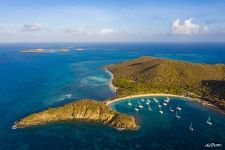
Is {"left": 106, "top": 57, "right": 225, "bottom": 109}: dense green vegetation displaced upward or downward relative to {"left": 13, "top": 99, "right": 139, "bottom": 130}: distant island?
upward

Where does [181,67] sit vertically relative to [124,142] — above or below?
above

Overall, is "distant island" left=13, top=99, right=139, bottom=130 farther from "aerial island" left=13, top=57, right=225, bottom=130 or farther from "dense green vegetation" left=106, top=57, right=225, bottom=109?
"dense green vegetation" left=106, top=57, right=225, bottom=109

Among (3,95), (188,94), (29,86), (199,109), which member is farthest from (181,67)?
(3,95)

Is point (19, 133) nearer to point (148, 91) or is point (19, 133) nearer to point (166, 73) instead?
point (148, 91)

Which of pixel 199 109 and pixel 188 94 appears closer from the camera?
pixel 199 109

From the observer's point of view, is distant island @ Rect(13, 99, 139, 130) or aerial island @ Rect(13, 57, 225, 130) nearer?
distant island @ Rect(13, 99, 139, 130)

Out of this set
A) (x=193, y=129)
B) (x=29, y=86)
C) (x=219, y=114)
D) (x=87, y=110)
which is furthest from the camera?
(x=29, y=86)

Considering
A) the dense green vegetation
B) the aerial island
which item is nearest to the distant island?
the aerial island

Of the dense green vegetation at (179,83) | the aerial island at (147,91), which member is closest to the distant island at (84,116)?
the aerial island at (147,91)
